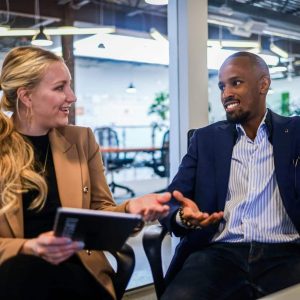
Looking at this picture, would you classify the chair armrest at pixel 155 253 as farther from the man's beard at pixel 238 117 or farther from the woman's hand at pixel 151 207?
the man's beard at pixel 238 117

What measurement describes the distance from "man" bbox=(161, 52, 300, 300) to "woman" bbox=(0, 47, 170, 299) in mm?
290

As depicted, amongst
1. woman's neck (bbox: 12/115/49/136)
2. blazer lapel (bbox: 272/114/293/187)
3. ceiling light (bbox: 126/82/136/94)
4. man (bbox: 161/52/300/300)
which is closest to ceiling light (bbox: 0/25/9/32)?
woman's neck (bbox: 12/115/49/136)

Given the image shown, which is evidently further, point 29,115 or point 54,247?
point 29,115

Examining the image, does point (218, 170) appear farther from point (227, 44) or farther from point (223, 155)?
point (227, 44)

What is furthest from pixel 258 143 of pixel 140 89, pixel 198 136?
pixel 140 89

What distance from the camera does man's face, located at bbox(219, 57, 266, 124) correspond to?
1.82m

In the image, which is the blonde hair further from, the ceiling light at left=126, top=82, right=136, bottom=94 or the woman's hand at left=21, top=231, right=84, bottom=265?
the ceiling light at left=126, top=82, right=136, bottom=94

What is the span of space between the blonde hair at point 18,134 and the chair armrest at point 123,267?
0.34m

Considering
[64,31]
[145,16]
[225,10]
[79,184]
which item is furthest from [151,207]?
[145,16]

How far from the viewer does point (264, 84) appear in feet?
6.22

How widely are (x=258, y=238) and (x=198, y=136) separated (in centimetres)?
52

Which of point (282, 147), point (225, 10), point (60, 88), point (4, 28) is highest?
point (225, 10)

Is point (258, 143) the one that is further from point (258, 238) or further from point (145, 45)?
point (145, 45)

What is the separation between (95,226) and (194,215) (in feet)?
1.67
